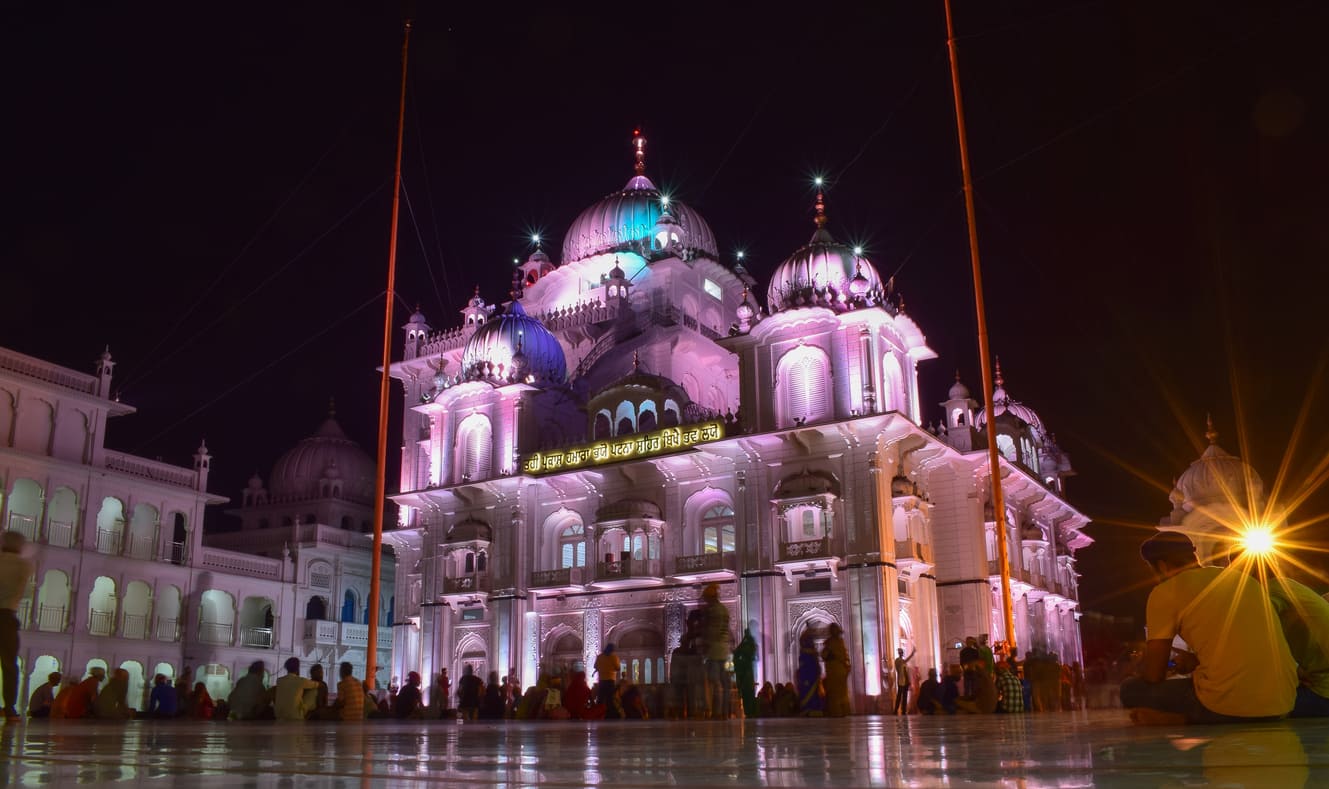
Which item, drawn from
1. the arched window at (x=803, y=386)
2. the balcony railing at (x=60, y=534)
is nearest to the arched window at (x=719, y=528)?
the arched window at (x=803, y=386)

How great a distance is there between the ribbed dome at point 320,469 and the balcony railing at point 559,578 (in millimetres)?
21155

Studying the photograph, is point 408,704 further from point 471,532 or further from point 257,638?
point 257,638

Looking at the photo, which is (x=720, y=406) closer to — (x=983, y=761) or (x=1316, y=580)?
(x=1316, y=580)

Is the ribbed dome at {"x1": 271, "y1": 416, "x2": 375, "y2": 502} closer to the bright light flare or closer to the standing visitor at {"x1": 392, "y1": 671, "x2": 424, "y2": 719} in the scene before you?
the standing visitor at {"x1": 392, "y1": 671, "x2": 424, "y2": 719}

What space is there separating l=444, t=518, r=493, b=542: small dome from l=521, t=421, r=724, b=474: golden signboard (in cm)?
237

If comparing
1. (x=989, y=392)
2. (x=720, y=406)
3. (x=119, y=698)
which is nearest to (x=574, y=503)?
(x=720, y=406)

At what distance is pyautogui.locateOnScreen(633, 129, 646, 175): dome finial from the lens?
43.5m

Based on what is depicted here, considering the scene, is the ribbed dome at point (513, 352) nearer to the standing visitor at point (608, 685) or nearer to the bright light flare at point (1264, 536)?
the standing visitor at point (608, 685)

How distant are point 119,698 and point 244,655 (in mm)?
24220

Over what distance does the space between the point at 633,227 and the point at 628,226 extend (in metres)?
0.20

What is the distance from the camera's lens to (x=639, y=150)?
43906 mm

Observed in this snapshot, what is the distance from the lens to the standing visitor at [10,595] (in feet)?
28.9

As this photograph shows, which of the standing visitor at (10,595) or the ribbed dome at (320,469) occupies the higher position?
the ribbed dome at (320,469)

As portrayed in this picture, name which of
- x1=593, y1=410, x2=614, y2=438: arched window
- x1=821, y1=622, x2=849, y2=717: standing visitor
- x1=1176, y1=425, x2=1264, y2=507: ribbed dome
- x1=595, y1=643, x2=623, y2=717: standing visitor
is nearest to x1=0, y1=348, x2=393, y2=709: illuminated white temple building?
x1=593, y1=410, x2=614, y2=438: arched window
